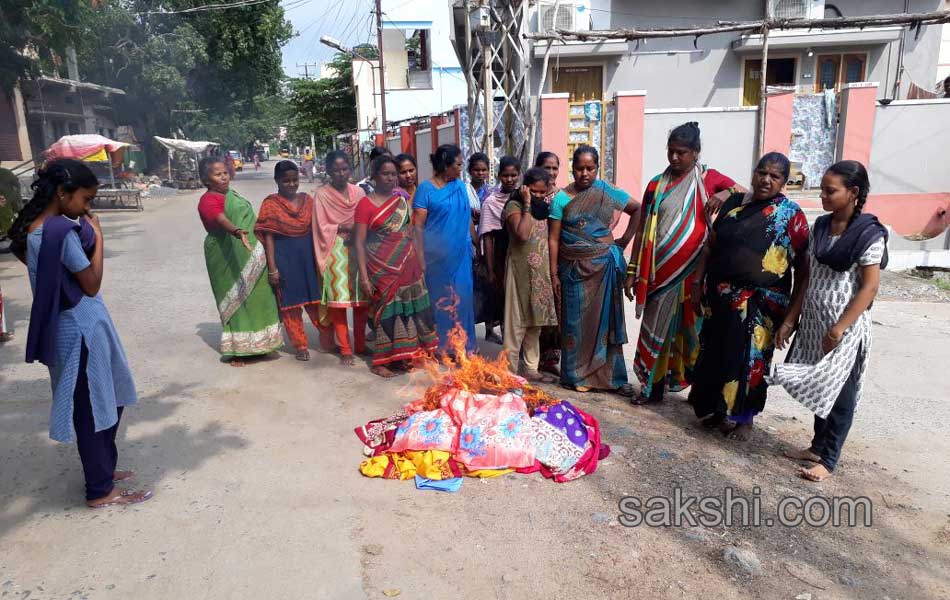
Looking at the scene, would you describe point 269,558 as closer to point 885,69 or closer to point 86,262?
point 86,262

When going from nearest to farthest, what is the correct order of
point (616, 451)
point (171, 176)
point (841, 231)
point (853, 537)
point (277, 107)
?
point (853, 537)
point (841, 231)
point (616, 451)
point (171, 176)
point (277, 107)

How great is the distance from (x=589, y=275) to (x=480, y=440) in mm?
1415

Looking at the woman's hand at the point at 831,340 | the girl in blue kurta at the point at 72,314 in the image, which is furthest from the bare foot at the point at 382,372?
the woman's hand at the point at 831,340

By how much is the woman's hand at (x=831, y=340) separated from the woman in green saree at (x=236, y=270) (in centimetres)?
378

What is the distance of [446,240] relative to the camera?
459cm

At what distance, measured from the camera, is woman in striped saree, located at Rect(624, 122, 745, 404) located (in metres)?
3.74

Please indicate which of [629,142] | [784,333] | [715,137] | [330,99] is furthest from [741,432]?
[330,99]

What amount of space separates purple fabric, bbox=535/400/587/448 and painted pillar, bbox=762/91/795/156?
27.0 feet

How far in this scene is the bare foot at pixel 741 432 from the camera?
3.71 meters

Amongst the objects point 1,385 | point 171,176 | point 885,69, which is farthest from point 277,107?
point 1,385

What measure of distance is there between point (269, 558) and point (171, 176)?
29860mm

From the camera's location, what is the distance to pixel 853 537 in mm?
Result: 2779

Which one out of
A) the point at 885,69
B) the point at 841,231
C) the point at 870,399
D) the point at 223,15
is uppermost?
the point at 223,15

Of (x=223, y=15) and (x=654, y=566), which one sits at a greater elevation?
A: (x=223, y=15)
